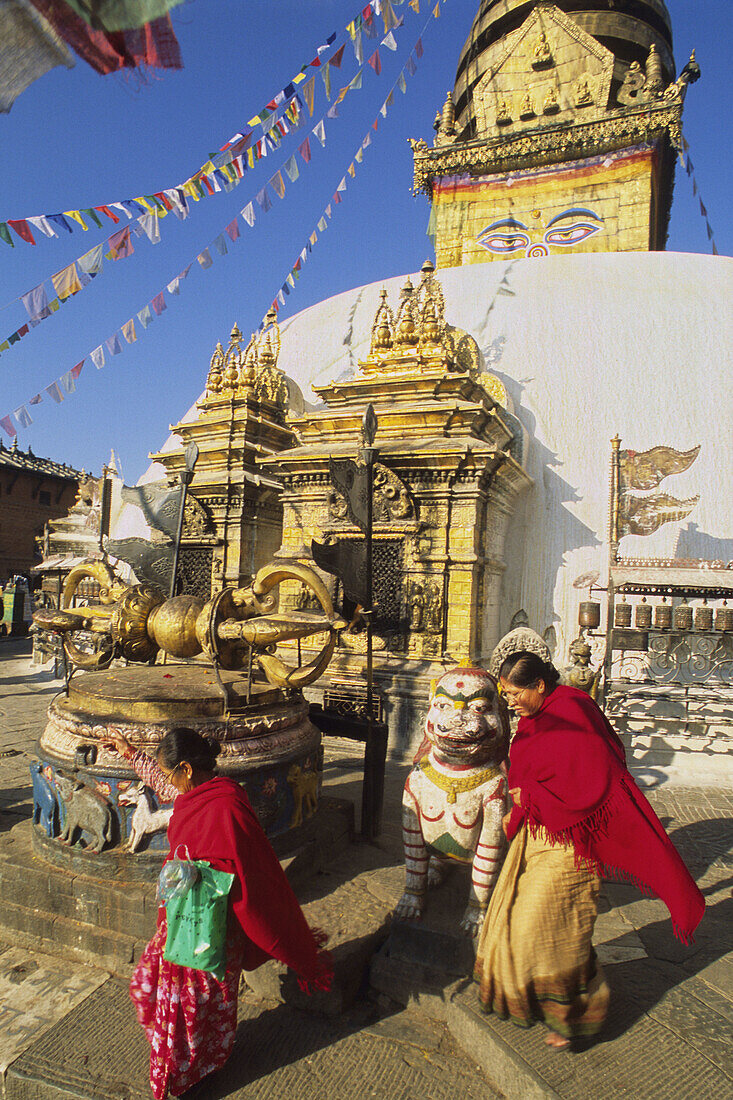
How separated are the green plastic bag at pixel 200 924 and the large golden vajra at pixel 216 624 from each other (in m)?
1.51

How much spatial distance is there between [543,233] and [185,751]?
15.1 metres

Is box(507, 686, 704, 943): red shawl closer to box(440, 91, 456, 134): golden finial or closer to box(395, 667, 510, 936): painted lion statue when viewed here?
box(395, 667, 510, 936): painted lion statue

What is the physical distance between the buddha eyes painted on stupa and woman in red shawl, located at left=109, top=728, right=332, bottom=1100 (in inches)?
578

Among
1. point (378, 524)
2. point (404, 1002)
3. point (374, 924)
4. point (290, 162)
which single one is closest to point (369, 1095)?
point (404, 1002)

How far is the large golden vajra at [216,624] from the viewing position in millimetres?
3584

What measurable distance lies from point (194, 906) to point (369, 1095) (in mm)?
965

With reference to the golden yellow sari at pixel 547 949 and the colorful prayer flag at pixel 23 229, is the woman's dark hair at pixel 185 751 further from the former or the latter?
the colorful prayer flag at pixel 23 229

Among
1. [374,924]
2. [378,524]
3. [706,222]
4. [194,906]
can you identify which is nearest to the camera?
[194,906]

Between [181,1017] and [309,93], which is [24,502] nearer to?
[309,93]

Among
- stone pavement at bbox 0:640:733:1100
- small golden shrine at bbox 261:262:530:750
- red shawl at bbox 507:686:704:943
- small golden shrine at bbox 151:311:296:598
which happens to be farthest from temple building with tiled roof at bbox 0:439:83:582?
red shawl at bbox 507:686:704:943

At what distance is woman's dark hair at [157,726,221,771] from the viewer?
2.34 m

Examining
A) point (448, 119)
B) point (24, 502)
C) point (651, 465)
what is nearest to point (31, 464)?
point (24, 502)

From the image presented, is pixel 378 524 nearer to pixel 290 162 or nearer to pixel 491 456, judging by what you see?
pixel 491 456

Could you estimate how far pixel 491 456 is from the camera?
7129 millimetres
